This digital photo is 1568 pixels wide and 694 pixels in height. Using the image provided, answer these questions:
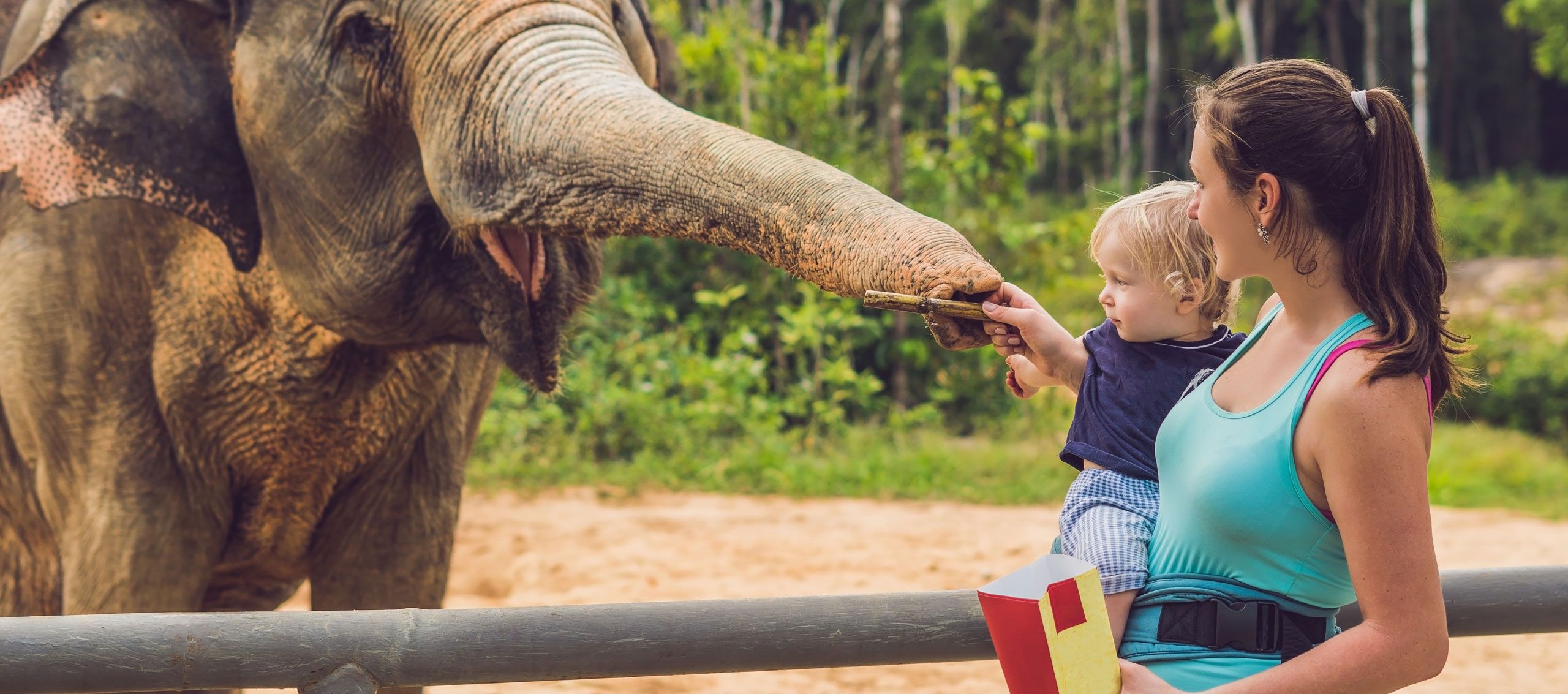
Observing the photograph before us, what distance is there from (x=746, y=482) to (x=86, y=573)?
5.25 metres

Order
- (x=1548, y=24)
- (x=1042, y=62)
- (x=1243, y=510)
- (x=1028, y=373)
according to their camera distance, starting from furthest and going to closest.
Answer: (x=1042, y=62), (x=1548, y=24), (x=1028, y=373), (x=1243, y=510)

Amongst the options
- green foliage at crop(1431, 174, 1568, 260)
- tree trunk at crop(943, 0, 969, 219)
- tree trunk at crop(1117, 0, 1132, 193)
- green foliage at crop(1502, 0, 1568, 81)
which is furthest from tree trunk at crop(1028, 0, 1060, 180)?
green foliage at crop(1502, 0, 1568, 81)

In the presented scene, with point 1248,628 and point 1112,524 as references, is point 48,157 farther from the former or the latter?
point 1248,628

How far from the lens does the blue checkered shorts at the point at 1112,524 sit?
57.4 inches

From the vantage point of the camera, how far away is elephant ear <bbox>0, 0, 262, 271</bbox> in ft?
8.23

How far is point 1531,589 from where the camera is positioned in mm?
1981

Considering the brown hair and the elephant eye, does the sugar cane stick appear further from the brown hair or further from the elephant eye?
the elephant eye

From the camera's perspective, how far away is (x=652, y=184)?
2.06 meters

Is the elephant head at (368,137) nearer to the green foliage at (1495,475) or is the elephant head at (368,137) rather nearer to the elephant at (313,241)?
the elephant at (313,241)

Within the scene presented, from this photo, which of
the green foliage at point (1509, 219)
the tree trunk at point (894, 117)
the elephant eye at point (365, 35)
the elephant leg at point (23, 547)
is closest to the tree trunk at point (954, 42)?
the tree trunk at point (894, 117)

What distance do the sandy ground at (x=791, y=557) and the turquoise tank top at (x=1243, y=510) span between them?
10.7ft

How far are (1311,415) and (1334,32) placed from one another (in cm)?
2886

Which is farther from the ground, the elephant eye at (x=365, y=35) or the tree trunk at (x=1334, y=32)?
the tree trunk at (x=1334, y=32)

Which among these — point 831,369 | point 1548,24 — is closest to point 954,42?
point 1548,24
